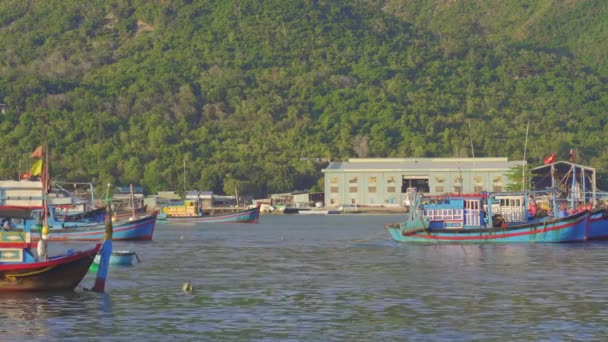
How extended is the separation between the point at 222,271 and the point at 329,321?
22.3m

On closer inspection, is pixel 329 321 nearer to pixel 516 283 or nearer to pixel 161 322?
pixel 161 322

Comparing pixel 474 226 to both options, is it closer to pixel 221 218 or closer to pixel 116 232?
pixel 116 232

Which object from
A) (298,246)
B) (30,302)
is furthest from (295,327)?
(298,246)

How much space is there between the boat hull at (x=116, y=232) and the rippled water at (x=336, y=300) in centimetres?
1472

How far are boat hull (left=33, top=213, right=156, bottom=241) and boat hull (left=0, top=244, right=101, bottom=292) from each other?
42.3 metres

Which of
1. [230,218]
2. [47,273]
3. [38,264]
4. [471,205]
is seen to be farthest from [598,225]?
[230,218]

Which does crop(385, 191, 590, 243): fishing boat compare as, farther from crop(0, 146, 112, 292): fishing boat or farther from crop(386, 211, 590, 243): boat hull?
crop(0, 146, 112, 292): fishing boat

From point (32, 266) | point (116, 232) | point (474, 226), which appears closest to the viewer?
point (32, 266)

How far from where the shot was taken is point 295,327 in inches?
1681

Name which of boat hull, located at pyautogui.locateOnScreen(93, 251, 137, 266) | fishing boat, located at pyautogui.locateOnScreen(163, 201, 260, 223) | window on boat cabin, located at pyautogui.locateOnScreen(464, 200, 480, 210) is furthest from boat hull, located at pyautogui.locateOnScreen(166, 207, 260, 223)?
boat hull, located at pyautogui.locateOnScreen(93, 251, 137, 266)

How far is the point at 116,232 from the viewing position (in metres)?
96.7

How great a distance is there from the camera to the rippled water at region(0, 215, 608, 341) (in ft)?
136

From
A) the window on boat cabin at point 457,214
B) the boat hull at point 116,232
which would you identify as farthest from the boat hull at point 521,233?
the boat hull at point 116,232

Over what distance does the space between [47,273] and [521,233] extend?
44.8 meters
